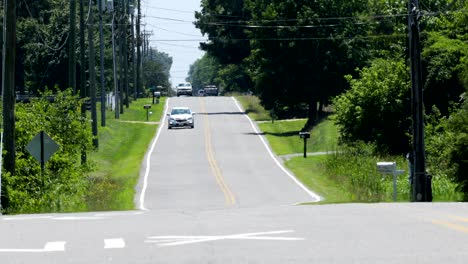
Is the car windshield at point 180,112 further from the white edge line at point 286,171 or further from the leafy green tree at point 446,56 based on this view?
the leafy green tree at point 446,56

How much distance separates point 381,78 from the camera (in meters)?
62.0

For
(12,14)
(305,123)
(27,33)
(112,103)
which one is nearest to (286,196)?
(12,14)

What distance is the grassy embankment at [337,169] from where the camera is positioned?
4094 cm

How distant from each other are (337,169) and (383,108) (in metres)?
8.50

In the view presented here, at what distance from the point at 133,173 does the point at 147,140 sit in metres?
21.2

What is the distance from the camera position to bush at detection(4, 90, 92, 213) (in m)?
34.4

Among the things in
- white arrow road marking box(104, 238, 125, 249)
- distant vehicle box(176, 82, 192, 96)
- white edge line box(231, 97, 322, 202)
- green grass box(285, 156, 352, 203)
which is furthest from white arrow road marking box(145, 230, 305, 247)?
distant vehicle box(176, 82, 192, 96)

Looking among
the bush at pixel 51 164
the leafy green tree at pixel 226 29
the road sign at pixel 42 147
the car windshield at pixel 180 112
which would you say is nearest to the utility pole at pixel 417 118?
the bush at pixel 51 164

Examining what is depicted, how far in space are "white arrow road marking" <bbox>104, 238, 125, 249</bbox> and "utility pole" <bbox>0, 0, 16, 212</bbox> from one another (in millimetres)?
18693

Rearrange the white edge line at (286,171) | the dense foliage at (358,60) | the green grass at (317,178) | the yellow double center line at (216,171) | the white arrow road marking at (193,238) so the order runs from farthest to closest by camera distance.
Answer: the dense foliage at (358,60), the white edge line at (286,171), the green grass at (317,178), the yellow double center line at (216,171), the white arrow road marking at (193,238)

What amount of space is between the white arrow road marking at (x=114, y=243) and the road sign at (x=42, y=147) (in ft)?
68.1

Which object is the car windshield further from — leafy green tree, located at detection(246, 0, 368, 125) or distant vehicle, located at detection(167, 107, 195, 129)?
leafy green tree, located at detection(246, 0, 368, 125)

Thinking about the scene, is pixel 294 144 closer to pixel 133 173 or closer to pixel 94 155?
pixel 94 155

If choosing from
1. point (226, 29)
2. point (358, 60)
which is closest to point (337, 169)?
point (358, 60)
